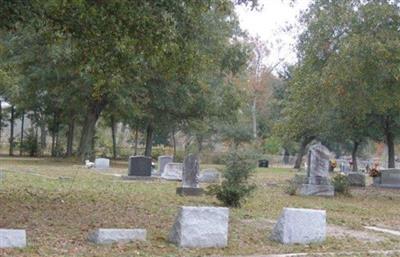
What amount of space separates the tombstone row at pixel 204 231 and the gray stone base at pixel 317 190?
1188 cm

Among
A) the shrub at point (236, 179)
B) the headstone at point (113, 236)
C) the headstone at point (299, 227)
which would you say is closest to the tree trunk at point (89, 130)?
the shrub at point (236, 179)

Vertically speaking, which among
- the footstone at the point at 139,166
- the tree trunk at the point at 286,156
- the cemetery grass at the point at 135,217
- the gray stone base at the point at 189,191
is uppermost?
the tree trunk at the point at 286,156

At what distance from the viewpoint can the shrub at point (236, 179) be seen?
15148 mm

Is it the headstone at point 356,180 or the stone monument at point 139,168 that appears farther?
the headstone at point 356,180

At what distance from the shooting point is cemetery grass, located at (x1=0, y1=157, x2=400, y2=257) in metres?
9.32

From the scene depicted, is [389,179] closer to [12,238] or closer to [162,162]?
[162,162]

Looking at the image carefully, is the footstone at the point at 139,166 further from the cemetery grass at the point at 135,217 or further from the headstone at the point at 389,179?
the headstone at the point at 389,179

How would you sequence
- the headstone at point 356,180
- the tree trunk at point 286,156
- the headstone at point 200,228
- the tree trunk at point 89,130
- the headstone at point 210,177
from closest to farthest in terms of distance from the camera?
the headstone at point 200,228
the headstone at point 210,177
the headstone at point 356,180
the tree trunk at point 89,130
the tree trunk at point 286,156

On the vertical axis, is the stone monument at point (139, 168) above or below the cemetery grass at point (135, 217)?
above

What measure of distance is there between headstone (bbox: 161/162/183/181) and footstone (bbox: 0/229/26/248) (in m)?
17.3

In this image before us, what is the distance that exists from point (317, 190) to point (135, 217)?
11.5 m

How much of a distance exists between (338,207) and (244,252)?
935 cm

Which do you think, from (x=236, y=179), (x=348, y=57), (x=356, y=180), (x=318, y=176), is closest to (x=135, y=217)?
(x=236, y=179)

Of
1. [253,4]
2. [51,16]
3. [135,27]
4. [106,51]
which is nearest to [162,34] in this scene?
[135,27]
